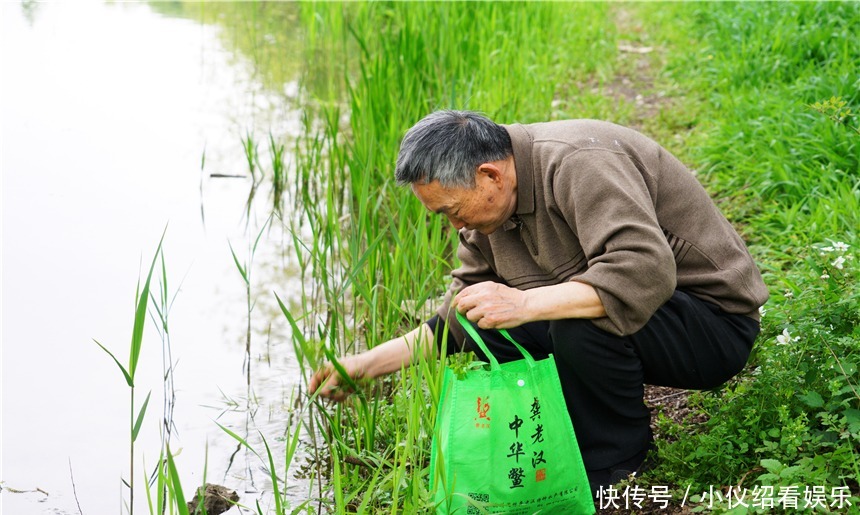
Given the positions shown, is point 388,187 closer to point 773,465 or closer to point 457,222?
point 457,222

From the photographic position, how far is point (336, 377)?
7.35 feet

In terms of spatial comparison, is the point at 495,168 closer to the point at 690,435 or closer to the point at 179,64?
the point at 690,435

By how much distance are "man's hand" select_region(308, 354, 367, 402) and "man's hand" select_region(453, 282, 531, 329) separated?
37cm

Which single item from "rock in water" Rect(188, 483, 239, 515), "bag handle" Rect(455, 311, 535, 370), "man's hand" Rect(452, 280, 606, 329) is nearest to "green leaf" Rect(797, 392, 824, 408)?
"man's hand" Rect(452, 280, 606, 329)

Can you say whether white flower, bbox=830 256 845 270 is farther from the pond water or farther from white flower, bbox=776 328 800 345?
the pond water

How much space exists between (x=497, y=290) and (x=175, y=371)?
143cm

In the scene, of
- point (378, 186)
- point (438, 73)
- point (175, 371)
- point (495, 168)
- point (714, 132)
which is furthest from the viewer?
point (438, 73)

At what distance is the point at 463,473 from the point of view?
1926 millimetres

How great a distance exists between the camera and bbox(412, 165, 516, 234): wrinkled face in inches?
82.1

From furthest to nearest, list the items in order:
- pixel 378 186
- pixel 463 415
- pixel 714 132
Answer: pixel 714 132, pixel 378 186, pixel 463 415

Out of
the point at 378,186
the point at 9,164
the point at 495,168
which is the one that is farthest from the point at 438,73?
the point at 495,168

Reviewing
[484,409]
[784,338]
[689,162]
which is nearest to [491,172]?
[484,409]

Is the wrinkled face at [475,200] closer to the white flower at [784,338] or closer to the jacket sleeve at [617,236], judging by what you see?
the jacket sleeve at [617,236]

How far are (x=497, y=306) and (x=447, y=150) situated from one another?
36 centimetres
